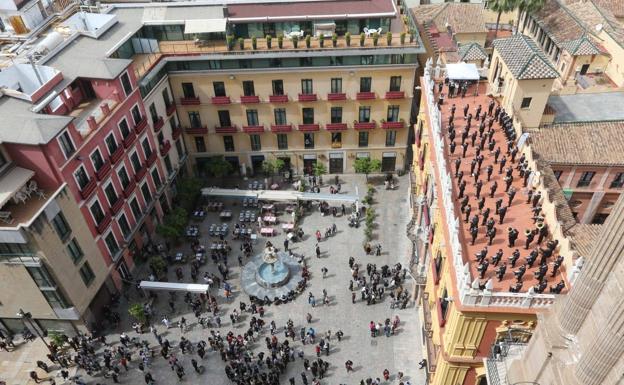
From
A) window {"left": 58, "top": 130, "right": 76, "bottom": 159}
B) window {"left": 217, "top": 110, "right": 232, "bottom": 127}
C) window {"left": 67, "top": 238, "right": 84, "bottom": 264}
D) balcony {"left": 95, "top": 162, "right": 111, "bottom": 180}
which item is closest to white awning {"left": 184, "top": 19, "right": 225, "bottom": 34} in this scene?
window {"left": 217, "top": 110, "right": 232, "bottom": 127}

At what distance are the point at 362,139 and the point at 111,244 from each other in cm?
2889

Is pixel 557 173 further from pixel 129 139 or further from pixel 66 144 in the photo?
pixel 66 144

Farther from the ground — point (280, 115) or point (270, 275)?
point (280, 115)

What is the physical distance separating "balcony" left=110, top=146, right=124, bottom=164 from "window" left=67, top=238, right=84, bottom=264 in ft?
25.2

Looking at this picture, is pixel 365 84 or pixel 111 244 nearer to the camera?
pixel 111 244

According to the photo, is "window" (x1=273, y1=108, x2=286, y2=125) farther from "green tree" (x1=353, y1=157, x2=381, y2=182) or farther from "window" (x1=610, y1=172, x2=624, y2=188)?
"window" (x1=610, y1=172, x2=624, y2=188)

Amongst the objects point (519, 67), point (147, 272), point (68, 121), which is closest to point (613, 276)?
point (519, 67)

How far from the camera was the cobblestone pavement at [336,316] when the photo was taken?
1496 inches

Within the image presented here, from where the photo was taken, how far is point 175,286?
42.2 m

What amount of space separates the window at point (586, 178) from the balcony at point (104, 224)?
41931mm

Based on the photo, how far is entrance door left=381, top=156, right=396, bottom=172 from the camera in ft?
187

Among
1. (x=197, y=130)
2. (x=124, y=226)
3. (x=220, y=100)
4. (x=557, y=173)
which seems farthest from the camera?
(x=197, y=130)

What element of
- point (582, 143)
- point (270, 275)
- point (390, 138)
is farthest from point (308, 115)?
point (582, 143)

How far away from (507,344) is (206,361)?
77.0 feet
